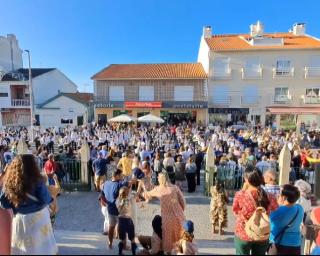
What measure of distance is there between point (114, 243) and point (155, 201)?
2882 mm

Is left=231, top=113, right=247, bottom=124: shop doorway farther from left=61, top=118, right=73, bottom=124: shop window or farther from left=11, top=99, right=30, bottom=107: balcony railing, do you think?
left=11, top=99, right=30, bottom=107: balcony railing

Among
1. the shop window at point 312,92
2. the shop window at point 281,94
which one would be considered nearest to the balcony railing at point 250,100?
the shop window at point 281,94

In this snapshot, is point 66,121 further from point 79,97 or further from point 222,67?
point 222,67

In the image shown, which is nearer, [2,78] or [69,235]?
[69,235]

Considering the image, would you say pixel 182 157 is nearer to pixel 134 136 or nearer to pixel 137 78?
pixel 134 136

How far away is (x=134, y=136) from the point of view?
49.5 feet

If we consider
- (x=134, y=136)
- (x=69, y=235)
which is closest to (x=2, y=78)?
(x=134, y=136)

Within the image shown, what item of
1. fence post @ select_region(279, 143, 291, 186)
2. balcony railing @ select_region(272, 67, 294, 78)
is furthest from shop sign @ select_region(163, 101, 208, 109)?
fence post @ select_region(279, 143, 291, 186)

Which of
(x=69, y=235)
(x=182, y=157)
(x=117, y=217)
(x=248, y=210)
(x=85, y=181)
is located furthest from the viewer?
(x=182, y=157)

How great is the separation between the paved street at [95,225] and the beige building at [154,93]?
18.9 metres

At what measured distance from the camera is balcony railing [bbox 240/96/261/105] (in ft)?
85.6

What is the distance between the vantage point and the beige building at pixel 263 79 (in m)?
25.3

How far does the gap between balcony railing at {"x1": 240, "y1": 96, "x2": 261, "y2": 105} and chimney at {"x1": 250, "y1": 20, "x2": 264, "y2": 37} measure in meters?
7.22

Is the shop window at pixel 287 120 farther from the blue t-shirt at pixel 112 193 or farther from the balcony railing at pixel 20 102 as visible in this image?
the balcony railing at pixel 20 102
